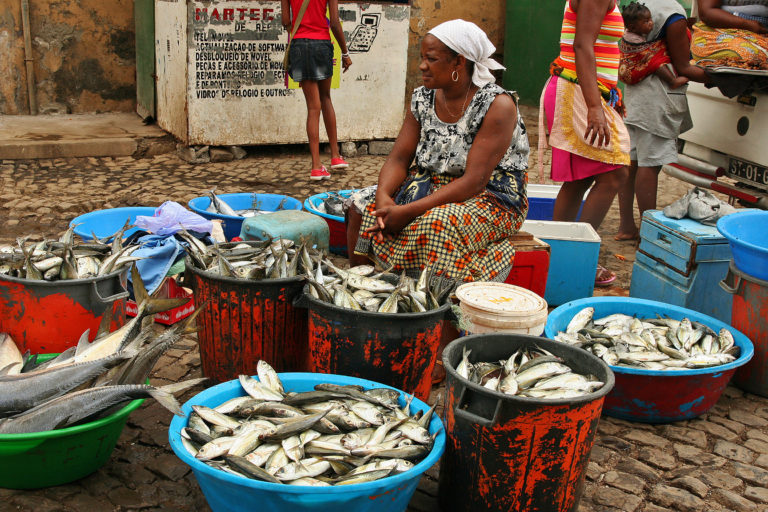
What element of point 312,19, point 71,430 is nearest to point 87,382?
point 71,430

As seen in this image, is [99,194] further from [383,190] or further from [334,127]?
[383,190]

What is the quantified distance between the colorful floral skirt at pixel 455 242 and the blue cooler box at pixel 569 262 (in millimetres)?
643

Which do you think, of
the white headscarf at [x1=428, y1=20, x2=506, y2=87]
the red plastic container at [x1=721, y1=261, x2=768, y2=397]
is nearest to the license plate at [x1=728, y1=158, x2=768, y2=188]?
the red plastic container at [x1=721, y1=261, x2=768, y2=397]

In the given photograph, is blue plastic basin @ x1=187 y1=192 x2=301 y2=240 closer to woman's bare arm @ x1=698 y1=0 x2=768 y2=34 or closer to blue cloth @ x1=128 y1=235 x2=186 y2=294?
blue cloth @ x1=128 y1=235 x2=186 y2=294

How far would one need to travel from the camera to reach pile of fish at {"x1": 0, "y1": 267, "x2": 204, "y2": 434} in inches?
106

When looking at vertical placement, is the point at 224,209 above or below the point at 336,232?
above

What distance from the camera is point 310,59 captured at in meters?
7.38

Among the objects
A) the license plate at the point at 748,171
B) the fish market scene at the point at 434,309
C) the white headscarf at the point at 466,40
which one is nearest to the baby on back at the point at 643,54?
the fish market scene at the point at 434,309

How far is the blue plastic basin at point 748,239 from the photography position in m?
3.74

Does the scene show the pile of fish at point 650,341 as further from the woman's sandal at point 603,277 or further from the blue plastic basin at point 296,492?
the blue plastic basin at point 296,492

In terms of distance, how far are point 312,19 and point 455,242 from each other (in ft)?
13.9

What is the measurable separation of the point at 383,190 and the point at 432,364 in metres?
1.37

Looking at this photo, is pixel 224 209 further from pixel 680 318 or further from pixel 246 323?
pixel 680 318

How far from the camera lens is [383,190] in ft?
14.3
